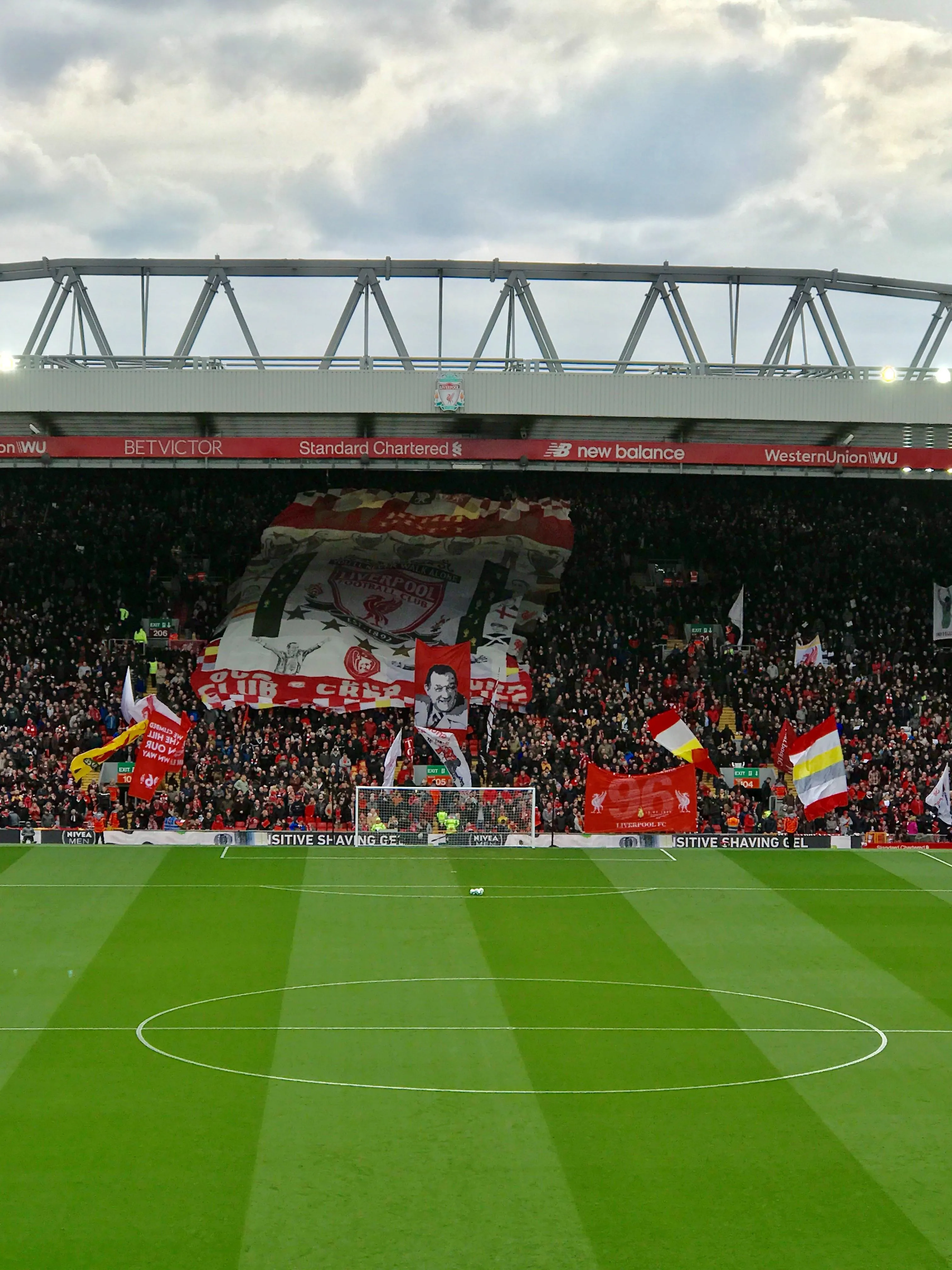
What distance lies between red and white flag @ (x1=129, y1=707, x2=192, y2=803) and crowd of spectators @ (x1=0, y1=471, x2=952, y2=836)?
1.09 metres

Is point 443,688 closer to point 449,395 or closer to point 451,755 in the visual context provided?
→ point 451,755

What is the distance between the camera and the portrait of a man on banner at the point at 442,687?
45.0 m

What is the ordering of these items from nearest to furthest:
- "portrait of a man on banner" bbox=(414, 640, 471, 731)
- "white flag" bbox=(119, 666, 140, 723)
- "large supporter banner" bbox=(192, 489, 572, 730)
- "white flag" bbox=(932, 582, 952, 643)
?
"white flag" bbox=(119, 666, 140, 723)
"portrait of a man on banner" bbox=(414, 640, 471, 731)
"large supporter banner" bbox=(192, 489, 572, 730)
"white flag" bbox=(932, 582, 952, 643)

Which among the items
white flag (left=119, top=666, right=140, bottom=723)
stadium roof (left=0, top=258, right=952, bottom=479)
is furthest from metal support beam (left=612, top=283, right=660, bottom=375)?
white flag (left=119, top=666, right=140, bottom=723)

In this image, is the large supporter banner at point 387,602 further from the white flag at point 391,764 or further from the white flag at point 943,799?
→ the white flag at point 943,799

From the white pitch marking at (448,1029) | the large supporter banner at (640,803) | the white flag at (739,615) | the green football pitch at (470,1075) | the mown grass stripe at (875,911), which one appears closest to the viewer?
the green football pitch at (470,1075)

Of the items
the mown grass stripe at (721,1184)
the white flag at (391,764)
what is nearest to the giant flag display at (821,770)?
the white flag at (391,764)

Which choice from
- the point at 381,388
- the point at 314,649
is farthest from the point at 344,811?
the point at 381,388

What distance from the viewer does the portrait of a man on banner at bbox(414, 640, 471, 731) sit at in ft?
148

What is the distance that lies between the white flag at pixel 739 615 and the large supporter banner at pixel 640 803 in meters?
10.5

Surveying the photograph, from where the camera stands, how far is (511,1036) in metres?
22.9

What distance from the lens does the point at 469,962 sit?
2781 cm

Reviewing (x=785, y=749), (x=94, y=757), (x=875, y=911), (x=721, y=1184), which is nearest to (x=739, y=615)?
(x=785, y=749)

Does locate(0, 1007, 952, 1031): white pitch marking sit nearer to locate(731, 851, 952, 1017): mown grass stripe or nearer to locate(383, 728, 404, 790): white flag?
locate(731, 851, 952, 1017): mown grass stripe
